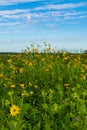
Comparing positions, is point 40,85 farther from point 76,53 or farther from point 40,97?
point 76,53

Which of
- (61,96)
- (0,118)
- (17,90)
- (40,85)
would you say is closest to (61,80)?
(40,85)

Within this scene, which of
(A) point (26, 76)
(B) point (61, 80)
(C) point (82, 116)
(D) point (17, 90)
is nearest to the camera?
(C) point (82, 116)

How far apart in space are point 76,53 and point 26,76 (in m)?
4.71

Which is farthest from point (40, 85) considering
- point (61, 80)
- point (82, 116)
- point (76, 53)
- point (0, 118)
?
point (76, 53)

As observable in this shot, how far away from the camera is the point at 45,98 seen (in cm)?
669

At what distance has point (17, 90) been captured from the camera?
7480 millimetres

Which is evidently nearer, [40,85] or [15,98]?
[15,98]

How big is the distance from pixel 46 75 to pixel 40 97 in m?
1.50

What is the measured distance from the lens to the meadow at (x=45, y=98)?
501cm

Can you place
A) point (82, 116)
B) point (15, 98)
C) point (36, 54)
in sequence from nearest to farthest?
point (82, 116), point (15, 98), point (36, 54)

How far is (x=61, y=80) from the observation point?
8023 mm

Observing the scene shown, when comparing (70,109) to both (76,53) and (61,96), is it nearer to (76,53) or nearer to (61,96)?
(61,96)

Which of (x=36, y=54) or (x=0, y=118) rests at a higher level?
(x=36, y=54)

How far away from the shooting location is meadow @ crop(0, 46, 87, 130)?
16.4 feet
